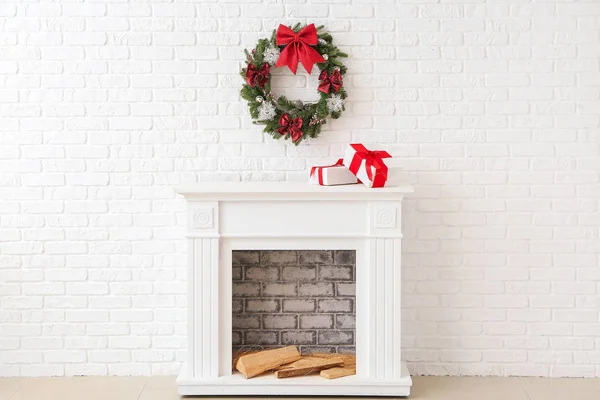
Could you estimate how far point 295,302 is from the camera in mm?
3613

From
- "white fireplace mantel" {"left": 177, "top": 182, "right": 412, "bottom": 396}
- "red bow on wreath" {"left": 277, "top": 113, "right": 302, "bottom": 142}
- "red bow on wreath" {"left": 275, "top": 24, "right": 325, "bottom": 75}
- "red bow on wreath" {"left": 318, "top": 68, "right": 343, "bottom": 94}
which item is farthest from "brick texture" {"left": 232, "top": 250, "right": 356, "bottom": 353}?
"red bow on wreath" {"left": 275, "top": 24, "right": 325, "bottom": 75}

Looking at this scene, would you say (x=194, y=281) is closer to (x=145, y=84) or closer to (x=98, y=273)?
(x=98, y=273)

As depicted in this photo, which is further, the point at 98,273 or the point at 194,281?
the point at 98,273

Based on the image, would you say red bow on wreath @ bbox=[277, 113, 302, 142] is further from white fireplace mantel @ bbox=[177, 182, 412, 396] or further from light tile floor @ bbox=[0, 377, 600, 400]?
light tile floor @ bbox=[0, 377, 600, 400]

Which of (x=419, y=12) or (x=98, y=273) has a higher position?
(x=419, y=12)

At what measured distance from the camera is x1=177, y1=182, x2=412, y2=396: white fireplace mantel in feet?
10.7

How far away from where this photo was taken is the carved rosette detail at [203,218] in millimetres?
3270

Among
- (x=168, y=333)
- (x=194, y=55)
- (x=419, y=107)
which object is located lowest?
(x=168, y=333)

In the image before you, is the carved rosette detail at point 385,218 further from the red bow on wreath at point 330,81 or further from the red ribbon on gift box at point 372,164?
the red bow on wreath at point 330,81

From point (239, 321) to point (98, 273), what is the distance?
2.58 feet

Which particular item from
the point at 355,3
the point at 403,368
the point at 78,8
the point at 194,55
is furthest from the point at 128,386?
the point at 355,3

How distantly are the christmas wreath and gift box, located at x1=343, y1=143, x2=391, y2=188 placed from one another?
307 millimetres

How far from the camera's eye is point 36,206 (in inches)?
143

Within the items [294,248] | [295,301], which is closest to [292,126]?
[294,248]
